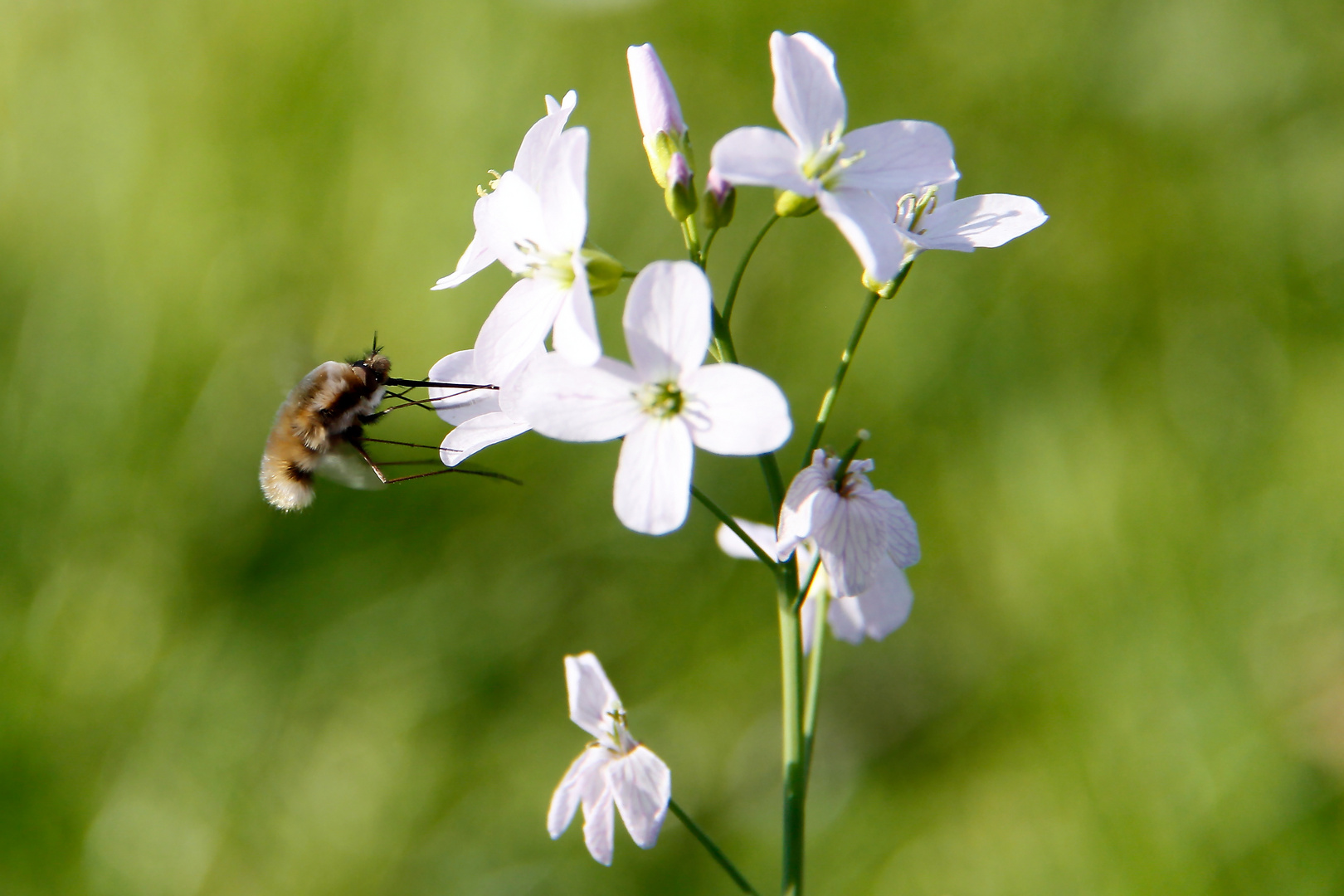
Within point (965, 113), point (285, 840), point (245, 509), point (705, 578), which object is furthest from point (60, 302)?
point (965, 113)

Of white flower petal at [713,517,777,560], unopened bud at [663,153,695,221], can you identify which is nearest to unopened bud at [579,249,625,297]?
unopened bud at [663,153,695,221]

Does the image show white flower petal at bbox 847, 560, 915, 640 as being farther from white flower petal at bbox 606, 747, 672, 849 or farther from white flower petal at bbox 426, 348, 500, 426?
white flower petal at bbox 426, 348, 500, 426

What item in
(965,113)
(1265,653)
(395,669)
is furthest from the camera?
(965,113)

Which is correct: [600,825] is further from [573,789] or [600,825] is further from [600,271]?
[600,271]

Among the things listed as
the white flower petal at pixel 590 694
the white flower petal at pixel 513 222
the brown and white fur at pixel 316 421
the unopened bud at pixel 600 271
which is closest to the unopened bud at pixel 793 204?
the unopened bud at pixel 600 271

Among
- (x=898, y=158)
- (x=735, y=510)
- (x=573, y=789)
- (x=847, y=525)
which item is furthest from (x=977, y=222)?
(x=735, y=510)

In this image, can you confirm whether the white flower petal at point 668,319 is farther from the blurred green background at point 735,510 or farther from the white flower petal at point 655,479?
the blurred green background at point 735,510

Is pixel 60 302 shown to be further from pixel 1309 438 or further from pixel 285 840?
pixel 1309 438
